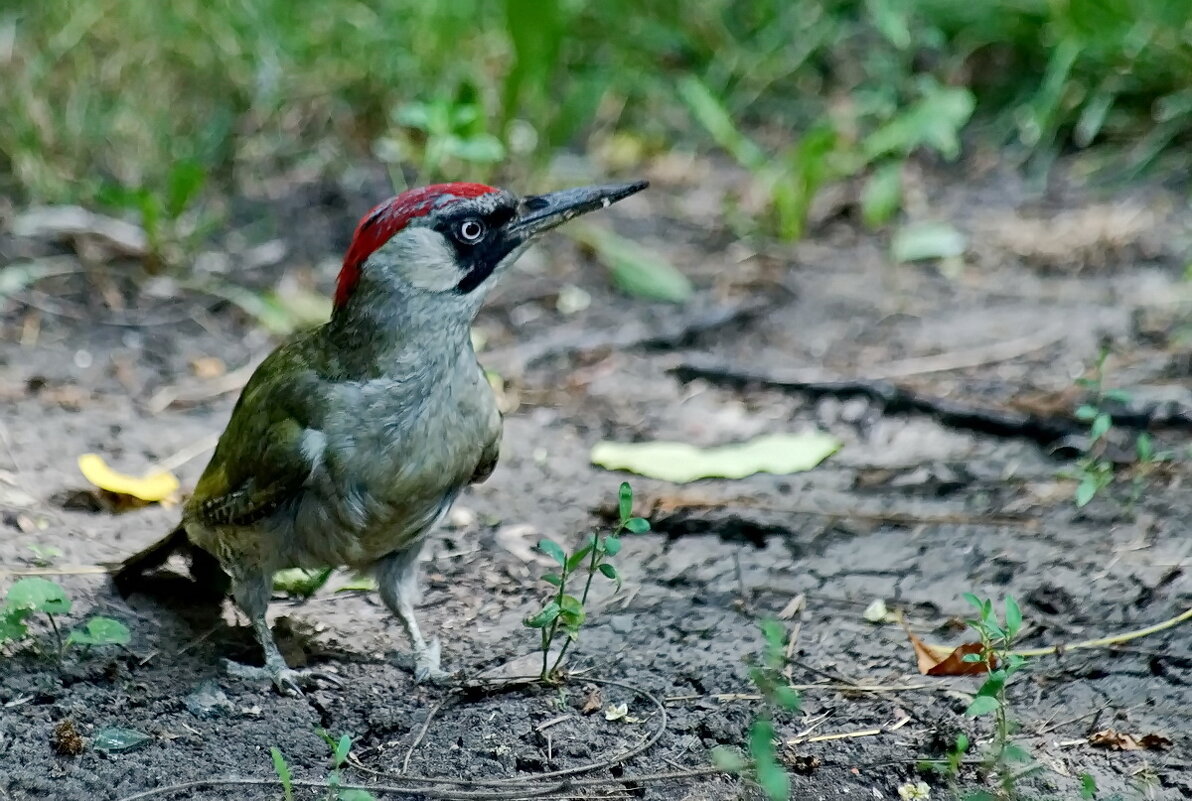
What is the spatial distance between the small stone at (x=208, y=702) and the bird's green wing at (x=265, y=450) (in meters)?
0.42

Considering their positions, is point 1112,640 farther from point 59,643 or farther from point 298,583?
point 59,643

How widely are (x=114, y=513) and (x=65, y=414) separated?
750 mm

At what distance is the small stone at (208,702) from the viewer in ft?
10.7

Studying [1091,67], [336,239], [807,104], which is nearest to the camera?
[336,239]

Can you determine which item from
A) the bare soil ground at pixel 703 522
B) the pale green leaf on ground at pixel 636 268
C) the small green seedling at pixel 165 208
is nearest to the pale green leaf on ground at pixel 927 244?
the bare soil ground at pixel 703 522

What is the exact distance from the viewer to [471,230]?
3.45 metres

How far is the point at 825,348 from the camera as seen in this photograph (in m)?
5.71

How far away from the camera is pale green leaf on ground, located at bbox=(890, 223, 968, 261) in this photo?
21.4 feet

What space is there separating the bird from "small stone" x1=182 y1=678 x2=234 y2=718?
110 mm

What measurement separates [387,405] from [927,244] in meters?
3.84

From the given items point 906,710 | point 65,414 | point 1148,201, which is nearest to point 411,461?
point 906,710

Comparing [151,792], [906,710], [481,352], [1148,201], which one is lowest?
[1148,201]

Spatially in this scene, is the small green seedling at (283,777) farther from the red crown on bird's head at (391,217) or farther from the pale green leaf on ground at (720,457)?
the pale green leaf on ground at (720,457)

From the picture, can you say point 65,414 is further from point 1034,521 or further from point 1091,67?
point 1091,67
